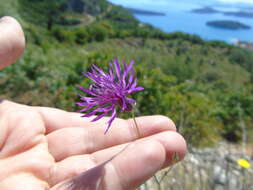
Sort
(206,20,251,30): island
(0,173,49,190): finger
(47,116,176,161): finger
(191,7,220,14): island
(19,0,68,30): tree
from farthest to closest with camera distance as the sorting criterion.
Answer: (191,7,220,14): island, (206,20,251,30): island, (19,0,68,30): tree, (47,116,176,161): finger, (0,173,49,190): finger

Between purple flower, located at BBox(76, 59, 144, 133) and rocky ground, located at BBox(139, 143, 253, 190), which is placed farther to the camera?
rocky ground, located at BBox(139, 143, 253, 190)

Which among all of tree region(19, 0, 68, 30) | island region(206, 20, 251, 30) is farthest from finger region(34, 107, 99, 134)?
island region(206, 20, 251, 30)

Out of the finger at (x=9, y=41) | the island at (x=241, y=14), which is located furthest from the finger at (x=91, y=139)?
the island at (x=241, y=14)

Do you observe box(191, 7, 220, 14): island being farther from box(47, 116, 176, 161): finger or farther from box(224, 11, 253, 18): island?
box(47, 116, 176, 161): finger

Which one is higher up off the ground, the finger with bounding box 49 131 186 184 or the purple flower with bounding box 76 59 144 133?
the purple flower with bounding box 76 59 144 133

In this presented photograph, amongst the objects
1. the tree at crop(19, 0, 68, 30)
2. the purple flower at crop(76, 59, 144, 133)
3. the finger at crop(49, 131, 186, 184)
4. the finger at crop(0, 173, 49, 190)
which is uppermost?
the purple flower at crop(76, 59, 144, 133)

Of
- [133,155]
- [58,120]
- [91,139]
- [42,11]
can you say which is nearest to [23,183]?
[91,139]

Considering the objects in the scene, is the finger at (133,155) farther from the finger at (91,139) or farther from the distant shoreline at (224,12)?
the distant shoreline at (224,12)

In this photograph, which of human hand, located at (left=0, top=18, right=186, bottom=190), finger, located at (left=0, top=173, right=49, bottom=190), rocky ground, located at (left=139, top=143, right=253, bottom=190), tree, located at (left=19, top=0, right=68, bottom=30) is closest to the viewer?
human hand, located at (left=0, top=18, right=186, bottom=190)
